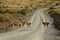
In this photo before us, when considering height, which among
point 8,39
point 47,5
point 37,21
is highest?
point 47,5

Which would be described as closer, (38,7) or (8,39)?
(8,39)

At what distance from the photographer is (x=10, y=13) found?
19.5 feet

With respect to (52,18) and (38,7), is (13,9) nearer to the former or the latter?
(38,7)

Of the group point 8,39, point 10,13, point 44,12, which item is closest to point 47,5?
point 44,12

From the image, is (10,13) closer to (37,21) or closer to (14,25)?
(14,25)

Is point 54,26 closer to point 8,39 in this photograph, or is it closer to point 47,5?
point 47,5

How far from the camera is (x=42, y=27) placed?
19.1 ft

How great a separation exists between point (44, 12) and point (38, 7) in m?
0.22

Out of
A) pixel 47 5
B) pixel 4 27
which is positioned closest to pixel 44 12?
pixel 47 5

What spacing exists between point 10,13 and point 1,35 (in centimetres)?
66

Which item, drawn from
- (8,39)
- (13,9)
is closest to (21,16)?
(13,9)

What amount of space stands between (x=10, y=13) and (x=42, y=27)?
923 mm

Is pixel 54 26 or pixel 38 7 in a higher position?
pixel 38 7

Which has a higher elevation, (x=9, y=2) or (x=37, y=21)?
(x=9, y=2)
